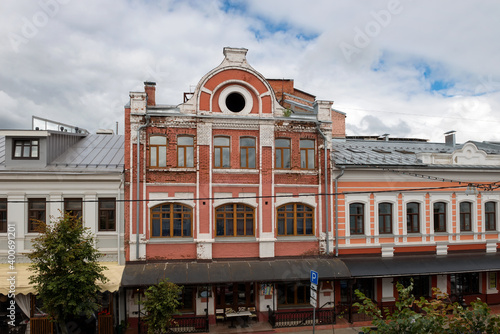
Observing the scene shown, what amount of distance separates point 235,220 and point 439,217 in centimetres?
1095

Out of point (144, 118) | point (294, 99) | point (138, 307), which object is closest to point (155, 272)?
point (138, 307)

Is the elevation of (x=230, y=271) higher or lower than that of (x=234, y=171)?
lower

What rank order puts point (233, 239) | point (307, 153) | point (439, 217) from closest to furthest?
point (233, 239), point (307, 153), point (439, 217)

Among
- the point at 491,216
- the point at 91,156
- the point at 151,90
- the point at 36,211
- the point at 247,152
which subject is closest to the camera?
the point at 36,211

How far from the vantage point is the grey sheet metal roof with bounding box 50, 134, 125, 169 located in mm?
17375

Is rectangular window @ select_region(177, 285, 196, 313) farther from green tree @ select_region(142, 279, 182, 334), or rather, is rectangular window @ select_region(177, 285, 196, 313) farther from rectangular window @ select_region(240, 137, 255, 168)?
rectangular window @ select_region(240, 137, 255, 168)

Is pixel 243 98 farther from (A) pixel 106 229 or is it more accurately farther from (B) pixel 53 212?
(B) pixel 53 212

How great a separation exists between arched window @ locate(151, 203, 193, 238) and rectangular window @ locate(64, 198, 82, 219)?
128 inches

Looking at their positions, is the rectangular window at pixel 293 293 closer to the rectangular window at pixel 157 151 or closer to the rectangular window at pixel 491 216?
the rectangular window at pixel 157 151

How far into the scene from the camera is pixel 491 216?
20.1m

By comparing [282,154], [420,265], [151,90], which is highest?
[151,90]

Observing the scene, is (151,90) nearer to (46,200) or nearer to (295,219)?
(46,200)

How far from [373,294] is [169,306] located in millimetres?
10625

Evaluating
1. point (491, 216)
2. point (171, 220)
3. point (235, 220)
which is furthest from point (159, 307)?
point (491, 216)
